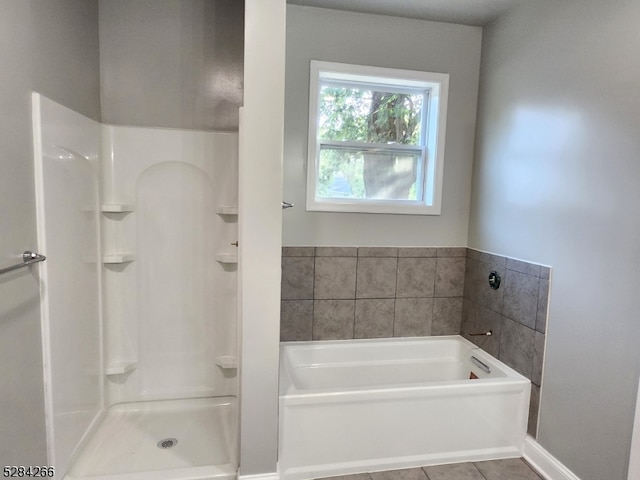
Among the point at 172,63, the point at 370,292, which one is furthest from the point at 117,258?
the point at 370,292

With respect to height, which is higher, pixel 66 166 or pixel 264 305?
pixel 66 166

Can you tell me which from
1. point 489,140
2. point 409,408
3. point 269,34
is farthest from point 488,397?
point 269,34

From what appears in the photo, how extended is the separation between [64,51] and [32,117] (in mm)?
474

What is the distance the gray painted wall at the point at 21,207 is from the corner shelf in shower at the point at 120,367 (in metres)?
0.70

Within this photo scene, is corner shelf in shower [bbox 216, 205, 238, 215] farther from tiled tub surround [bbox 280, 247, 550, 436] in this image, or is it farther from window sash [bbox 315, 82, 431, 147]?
window sash [bbox 315, 82, 431, 147]

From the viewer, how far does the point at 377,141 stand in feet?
8.98

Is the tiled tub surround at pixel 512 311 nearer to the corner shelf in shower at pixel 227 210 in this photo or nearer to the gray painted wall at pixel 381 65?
the gray painted wall at pixel 381 65

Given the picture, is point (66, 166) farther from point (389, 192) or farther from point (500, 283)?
point (500, 283)

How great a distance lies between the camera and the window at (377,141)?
2600mm

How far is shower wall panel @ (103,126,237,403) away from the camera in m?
2.33

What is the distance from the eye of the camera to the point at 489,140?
8.48 ft

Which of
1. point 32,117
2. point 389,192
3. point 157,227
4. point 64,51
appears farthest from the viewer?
point 389,192

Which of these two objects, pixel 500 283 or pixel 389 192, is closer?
pixel 500 283

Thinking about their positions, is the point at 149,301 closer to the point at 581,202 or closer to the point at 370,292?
the point at 370,292
